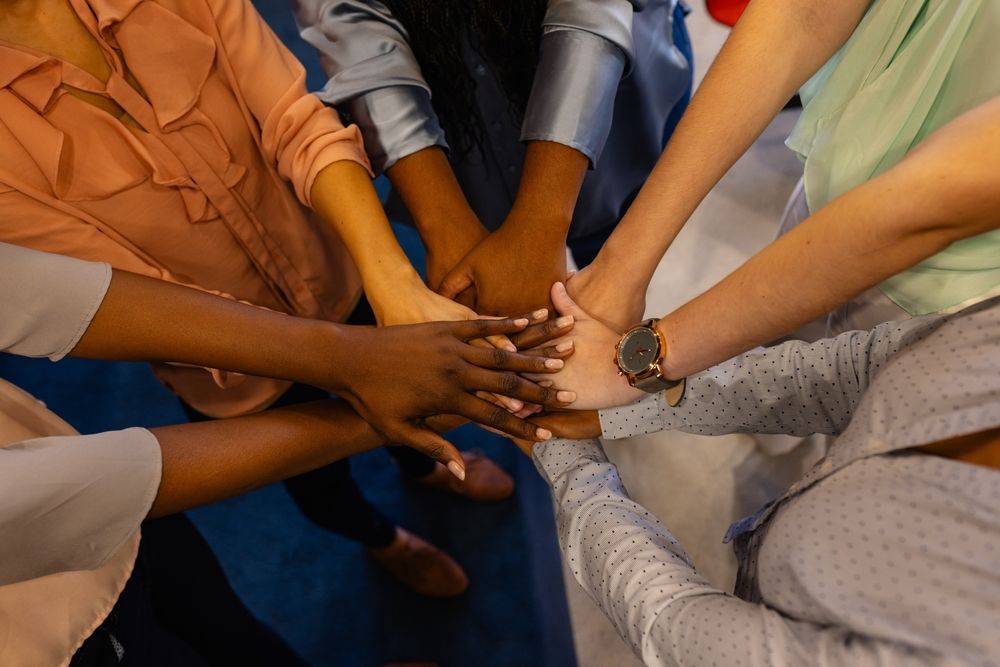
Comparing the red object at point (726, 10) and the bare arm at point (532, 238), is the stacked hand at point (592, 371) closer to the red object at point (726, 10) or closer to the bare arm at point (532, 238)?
the bare arm at point (532, 238)

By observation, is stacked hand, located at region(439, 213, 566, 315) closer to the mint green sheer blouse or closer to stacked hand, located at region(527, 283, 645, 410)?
stacked hand, located at region(527, 283, 645, 410)

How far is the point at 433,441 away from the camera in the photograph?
1153 millimetres

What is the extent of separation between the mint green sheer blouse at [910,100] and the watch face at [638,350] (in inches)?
12.9

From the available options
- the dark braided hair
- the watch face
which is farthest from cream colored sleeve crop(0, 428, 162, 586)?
the dark braided hair

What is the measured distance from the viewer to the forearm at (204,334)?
0.98 m

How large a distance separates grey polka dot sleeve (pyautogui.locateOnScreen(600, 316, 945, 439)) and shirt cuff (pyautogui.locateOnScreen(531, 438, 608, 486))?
43 millimetres

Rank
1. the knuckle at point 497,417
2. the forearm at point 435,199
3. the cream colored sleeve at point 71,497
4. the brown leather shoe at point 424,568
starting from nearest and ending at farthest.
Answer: the cream colored sleeve at point 71,497
the knuckle at point 497,417
the forearm at point 435,199
the brown leather shoe at point 424,568

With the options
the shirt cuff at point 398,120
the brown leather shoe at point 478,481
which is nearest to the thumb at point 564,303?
the shirt cuff at point 398,120

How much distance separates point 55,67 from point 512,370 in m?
0.73

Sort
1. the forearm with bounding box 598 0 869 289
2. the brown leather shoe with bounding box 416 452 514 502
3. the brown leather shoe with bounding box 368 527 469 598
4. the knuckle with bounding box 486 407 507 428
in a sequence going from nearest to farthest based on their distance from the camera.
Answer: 1. the forearm with bounding box 598 0 869 289
2. the knuckle with bounding box 486 407 507 428
3. the brown leather shoe with bounding box 368 527 469 598
4. the brown leather shoe with bounding box 416 452 514 502

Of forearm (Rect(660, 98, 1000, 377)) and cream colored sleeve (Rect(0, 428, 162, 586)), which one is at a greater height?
forearm (Rect(660, 98, 1000, 377))

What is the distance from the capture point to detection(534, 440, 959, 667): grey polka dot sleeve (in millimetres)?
690

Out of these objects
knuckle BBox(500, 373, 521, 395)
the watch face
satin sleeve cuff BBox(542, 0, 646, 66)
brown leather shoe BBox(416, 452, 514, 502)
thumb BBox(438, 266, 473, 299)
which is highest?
satin sleeve cuff BBox(542, 0, 646, 66)

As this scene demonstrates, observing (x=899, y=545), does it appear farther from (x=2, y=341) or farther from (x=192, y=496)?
(x=2, y=341)
